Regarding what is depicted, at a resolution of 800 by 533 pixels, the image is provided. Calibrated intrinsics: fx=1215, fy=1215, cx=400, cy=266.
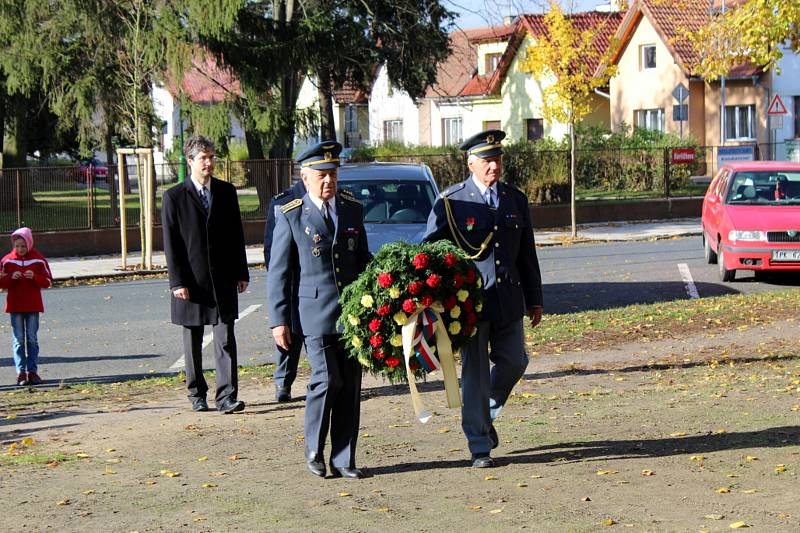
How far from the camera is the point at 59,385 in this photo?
10953 mm

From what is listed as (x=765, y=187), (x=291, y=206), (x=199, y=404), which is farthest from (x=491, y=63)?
(x=291, y=206)

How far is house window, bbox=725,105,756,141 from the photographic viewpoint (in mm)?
51875

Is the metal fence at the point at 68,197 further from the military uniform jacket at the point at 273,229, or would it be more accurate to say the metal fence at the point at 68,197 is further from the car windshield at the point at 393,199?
the military uniform jacket at the point at 273,229

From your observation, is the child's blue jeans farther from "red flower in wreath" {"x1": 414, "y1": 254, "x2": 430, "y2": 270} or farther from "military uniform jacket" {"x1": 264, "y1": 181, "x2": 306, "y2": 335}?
"red flower in wreath" {"x1": 414, "y1": 254, "x2": 430, "y2": 270}

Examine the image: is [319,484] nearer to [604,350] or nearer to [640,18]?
[604,350]

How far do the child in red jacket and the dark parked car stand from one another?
382 centimetres

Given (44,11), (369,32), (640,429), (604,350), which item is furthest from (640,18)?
(640,429)

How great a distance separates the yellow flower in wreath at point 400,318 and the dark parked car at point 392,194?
694 cm

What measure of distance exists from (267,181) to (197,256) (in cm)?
1933

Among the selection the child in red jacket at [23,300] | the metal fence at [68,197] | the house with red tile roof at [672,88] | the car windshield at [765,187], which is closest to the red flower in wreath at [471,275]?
the child in red jacket at [23,300]

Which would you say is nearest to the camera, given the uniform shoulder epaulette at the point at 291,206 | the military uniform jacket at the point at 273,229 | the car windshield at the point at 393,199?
the uniform shoulder epaulette at the point at 291,206

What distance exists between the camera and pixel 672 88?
5312 cm

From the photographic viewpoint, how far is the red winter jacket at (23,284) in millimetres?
11000

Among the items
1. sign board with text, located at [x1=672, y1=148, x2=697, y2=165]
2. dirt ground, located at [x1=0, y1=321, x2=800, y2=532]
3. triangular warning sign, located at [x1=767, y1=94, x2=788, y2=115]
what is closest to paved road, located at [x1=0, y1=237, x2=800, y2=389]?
dirt ground, located at [x1=0, y1=321, x2=800, y2=532]
